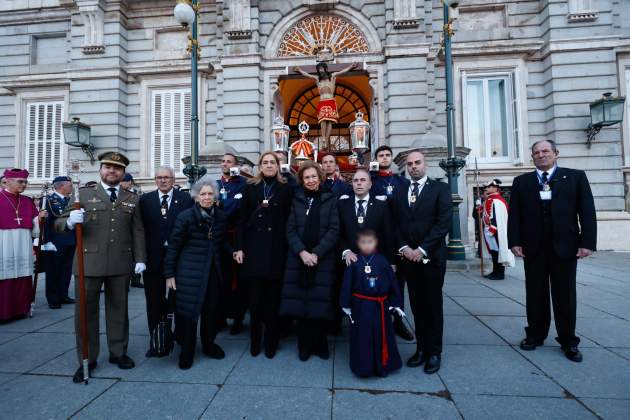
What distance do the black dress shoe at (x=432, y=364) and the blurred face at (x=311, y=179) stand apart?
209 centimetres

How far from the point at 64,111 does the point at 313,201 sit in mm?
15496

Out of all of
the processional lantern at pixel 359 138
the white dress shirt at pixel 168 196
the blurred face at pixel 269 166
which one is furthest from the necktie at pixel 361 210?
the processional lantern at pixel 359 138

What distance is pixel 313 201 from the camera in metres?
3.95

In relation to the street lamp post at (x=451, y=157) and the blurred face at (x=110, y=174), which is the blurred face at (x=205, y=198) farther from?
the street lamp post at (x=451, y=157)

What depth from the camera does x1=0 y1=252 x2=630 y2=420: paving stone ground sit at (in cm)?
268

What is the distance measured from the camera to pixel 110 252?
3.57m

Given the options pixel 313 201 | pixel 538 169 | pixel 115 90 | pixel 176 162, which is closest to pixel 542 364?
pixel 538 169

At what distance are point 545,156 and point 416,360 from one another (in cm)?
267

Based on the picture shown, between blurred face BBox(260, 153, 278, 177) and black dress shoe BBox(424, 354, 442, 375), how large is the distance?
258 centimetres

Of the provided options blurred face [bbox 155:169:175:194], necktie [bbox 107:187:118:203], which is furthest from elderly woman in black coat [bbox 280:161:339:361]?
necktie [bbox 107:187:118:203]

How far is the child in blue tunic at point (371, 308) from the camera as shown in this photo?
10.6ft

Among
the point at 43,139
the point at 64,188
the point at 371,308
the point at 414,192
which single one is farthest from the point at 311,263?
the point at 43,139

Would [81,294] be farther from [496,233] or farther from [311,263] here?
[496,233]

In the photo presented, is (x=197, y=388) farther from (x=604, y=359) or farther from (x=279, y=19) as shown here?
(x=279, y=19)
